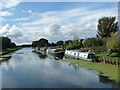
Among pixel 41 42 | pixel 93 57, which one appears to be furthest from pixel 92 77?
pixel 41 42

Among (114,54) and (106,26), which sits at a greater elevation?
(106,26)

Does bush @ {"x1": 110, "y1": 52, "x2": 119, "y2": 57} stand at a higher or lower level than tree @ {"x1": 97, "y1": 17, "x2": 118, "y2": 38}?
lower

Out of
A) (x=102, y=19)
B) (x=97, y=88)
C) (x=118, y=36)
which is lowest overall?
(x=97, y=88)

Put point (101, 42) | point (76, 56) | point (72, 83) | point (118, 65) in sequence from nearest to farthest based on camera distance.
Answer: point (72, 83)
point (118, 65)
point (76, 56)
point (101, 42)

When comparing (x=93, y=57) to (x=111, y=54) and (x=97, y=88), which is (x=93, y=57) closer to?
(x=111, y=54)

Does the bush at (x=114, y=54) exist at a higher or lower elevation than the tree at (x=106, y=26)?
lower

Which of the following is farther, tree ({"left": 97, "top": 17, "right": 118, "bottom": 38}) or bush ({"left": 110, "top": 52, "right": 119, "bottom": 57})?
tree ({"left": 97, "top": 17, "right": 118, "bottom": 38})

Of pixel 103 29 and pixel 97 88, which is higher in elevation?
pixel 103 29

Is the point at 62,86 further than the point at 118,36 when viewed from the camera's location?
No

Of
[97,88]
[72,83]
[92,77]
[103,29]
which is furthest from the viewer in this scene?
[103,29]

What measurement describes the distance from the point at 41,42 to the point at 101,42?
10479 cm

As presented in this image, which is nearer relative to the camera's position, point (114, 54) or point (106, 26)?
point (114, 54)

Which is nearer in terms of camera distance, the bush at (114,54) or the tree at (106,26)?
the bush at (114,54)

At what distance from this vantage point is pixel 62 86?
2297cm
